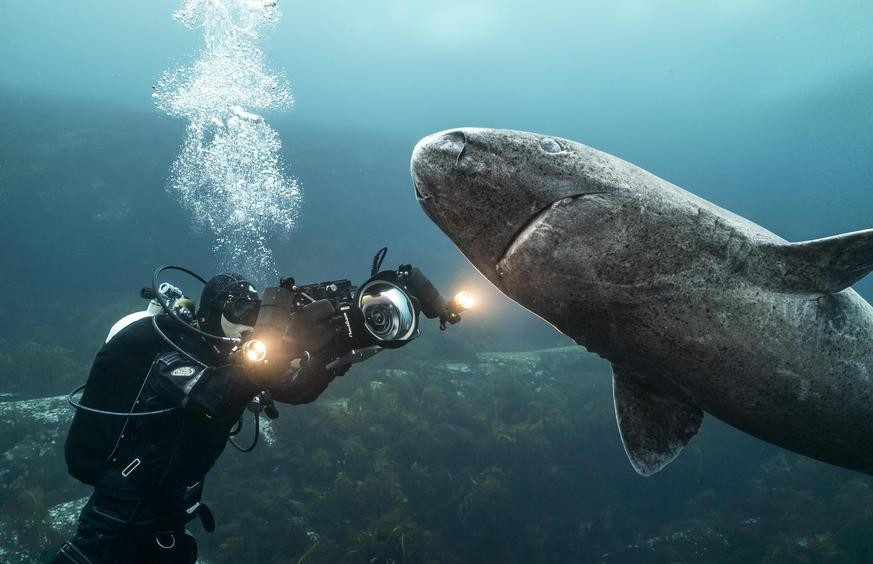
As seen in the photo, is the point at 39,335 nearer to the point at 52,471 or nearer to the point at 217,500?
the point at 52,471

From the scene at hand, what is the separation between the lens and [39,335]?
24.1 meters

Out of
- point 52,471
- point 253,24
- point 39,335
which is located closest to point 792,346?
point 52,471

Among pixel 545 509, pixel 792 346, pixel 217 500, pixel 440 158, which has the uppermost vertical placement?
pixel 440 158

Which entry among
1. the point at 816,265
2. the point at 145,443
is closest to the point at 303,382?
the point at 145,443

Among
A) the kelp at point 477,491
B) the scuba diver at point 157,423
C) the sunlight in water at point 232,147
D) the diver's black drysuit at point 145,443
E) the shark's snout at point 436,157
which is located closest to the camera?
the shark's snout at point 436,157

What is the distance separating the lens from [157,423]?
3.99m

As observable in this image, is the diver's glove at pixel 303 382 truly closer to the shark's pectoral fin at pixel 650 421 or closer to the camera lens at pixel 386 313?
the camera lens at pixel 386 313

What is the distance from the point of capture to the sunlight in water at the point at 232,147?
26.0 meters

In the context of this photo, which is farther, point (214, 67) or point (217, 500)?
point (214, 67)

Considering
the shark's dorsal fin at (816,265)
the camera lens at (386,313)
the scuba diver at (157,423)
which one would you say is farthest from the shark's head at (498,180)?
the scuba diver at (157,423)

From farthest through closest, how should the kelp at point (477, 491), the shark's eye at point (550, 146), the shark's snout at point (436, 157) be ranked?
the kelp at point (477, 491) < the shark's eye at point (550, 146) < the shark's snout at point (436, 157)

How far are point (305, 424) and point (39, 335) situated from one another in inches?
784

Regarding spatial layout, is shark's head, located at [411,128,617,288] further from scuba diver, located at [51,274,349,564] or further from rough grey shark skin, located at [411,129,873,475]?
scuba diver, located at [51,274,349,564]

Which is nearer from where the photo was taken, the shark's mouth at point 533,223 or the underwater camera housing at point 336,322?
the shark's mouth at point 533,223
